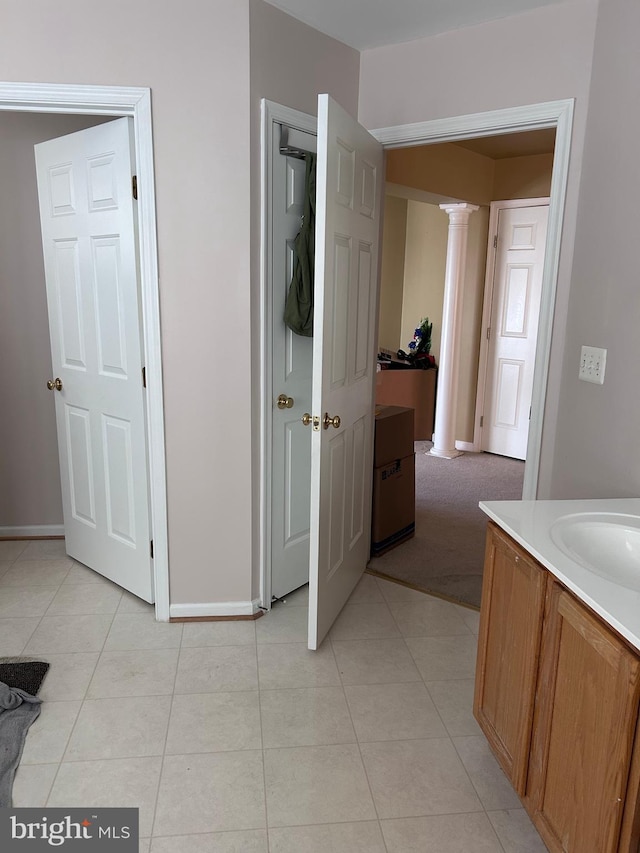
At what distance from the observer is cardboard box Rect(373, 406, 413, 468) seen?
3393 mm

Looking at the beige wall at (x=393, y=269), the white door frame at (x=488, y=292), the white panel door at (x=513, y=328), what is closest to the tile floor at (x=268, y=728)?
the white panel door at (x=513, y=328)

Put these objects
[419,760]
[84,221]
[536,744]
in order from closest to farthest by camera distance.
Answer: [536,744] < [419,760] < [84,221]

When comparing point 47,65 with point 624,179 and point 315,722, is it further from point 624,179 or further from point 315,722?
point 315,722

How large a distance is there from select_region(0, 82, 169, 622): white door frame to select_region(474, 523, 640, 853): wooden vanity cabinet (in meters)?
1.41

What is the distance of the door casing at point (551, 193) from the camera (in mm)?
2414

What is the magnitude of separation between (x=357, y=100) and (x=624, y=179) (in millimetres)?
1330

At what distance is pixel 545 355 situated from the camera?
8.28ft

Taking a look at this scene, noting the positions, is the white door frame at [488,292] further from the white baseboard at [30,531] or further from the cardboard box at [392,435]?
the white baseboard at [30,531]

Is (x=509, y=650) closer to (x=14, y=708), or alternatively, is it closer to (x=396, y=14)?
(x=14, y=708)

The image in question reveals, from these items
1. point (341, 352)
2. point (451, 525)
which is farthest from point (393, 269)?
point (341, 352)

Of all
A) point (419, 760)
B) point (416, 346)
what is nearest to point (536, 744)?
point (419, 760)

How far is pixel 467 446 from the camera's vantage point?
5.89m

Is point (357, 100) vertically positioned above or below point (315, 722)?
above

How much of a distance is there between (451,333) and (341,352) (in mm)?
3257
